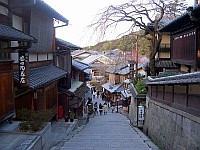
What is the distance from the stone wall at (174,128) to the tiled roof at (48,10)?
307 inches

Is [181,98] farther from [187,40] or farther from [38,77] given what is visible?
[38,77]

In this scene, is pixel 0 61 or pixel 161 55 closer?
pixel 0 61

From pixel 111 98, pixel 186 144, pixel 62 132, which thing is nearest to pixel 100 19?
pixel 62 132

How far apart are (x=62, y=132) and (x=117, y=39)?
8375mm

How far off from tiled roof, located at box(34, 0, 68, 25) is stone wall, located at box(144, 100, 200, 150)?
25.6 ft

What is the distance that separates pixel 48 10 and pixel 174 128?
30.5ft

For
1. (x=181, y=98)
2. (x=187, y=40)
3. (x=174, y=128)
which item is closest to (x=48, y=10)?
(x=187, y=40)

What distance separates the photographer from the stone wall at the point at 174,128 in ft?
28.4

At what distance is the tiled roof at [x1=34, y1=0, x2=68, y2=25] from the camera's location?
1284cm

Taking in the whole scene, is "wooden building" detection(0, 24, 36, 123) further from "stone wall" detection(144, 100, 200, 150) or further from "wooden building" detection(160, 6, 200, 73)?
"wooden building" detection(160, 6, 200, 73)

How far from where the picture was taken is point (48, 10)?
1499cm

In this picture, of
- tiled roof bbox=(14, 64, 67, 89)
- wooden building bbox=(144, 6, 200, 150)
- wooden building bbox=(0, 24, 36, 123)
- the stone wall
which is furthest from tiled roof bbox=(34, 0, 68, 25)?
the stone wall

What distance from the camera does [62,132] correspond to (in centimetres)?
1574

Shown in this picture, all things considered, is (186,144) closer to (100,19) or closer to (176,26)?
(176,26)
